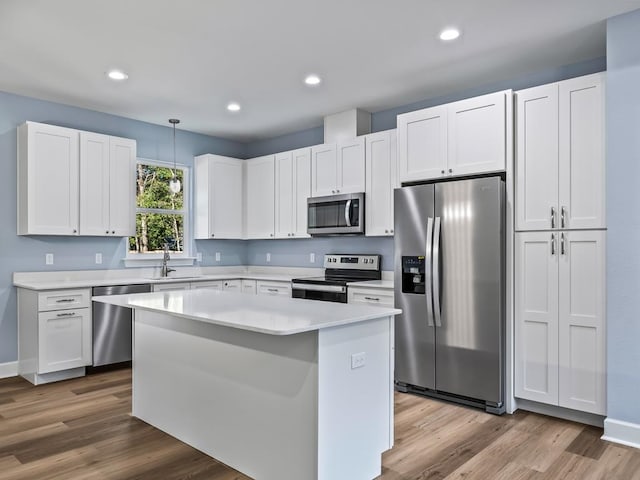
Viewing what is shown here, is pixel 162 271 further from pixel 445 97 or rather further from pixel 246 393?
pixel 445 97

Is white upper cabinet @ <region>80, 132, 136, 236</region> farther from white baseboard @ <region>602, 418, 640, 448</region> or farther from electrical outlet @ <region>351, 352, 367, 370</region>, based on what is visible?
white baseboard @ <region>602, 418, 640, 448</region>

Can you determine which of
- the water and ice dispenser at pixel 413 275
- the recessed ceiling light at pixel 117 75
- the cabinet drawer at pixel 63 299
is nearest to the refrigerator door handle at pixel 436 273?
the water and ice dispenser at pixel 413 275

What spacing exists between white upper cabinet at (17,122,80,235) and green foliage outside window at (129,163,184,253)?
0.96m

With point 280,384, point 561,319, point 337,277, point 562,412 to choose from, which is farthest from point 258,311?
point 337,277

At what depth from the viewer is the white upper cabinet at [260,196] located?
5719 millimetres

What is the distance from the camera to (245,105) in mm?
4766

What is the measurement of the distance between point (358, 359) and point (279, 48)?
236cm

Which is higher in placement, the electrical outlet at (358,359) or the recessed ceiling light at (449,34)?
the recessed ceiling light at (449,34)

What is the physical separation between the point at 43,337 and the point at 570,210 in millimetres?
4432

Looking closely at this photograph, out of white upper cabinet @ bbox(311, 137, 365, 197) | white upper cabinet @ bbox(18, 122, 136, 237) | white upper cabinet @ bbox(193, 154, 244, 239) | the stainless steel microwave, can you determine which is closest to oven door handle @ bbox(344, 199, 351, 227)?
the stainless steel microwave

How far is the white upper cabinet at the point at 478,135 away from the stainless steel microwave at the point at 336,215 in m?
1.19

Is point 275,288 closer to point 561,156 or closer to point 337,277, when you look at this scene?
point 337,277

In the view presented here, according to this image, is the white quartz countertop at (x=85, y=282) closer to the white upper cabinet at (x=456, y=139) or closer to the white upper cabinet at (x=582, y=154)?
the white upper cabinet at (x=456, y=139)

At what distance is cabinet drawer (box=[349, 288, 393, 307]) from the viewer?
4.17 m
